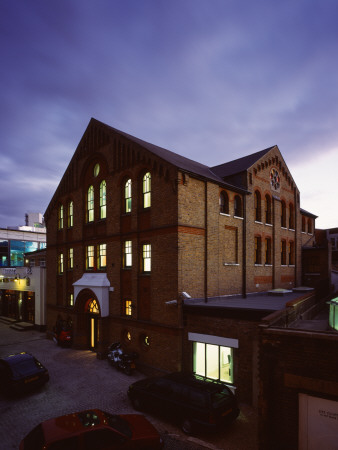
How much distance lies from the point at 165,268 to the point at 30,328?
20339 mm

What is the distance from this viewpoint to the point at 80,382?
51.0 feet

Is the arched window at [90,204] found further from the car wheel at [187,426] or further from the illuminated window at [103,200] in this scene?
the car wheel at [187,426]

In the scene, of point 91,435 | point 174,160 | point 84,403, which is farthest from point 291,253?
point 91,435

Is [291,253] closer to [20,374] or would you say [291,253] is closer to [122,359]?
[122,359]

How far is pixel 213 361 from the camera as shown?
46.8ft

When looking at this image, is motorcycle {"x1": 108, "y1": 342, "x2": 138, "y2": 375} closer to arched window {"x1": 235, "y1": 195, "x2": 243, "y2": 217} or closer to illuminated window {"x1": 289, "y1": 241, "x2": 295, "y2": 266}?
arched window {"x1": 235, "y1": 195, "x2": 243, "y2": 217}

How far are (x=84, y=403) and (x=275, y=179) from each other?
21392 mm

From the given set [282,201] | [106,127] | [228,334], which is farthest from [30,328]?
[282,201]

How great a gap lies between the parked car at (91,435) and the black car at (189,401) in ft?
5.48

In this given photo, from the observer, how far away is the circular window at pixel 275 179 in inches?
984

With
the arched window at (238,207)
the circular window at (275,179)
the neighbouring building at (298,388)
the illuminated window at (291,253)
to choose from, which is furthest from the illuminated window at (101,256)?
the illuminated window at (291,253)

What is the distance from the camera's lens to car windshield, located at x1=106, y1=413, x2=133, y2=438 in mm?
8828

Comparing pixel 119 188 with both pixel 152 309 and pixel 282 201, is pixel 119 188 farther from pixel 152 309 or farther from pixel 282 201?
pixel 282 201

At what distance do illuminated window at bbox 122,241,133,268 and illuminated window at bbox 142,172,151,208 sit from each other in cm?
281
